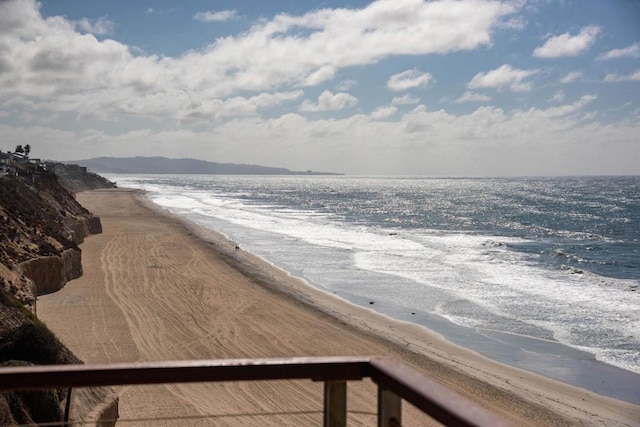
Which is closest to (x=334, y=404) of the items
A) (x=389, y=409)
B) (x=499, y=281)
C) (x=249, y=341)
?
(x=389, y=409)

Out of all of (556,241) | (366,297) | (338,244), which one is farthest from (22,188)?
(556,241)

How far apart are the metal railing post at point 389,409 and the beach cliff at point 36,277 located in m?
4.85

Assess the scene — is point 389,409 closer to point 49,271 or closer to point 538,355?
point 538,355

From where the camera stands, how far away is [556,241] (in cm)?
3972

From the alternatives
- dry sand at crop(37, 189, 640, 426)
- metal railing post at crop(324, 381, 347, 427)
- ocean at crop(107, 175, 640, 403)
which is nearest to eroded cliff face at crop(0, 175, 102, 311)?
dry sand at crop(37, 189, 640, 426)

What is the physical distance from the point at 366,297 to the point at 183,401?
1081 centimetres

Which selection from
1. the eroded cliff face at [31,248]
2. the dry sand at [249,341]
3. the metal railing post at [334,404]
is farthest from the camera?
the eroded cliff face at [31,248]

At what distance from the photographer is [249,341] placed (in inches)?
526

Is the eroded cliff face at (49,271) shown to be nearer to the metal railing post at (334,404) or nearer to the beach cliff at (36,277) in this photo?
the beach cliff at (36,277)

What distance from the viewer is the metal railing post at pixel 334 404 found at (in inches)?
71.9

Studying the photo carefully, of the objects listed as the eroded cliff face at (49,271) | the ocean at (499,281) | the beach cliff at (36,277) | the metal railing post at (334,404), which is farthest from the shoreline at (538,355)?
the metal railing post at (334,404)

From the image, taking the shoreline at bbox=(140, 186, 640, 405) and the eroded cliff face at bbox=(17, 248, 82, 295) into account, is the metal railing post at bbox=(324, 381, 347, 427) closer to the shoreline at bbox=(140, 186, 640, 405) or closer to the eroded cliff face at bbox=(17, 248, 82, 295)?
the shoreline at bbox=(140, 186, 640, 405)

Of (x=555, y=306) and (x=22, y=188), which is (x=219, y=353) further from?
(x=22, y=188)

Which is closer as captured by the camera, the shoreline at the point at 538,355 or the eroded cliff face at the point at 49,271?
the shoreline at the point at 538,355
